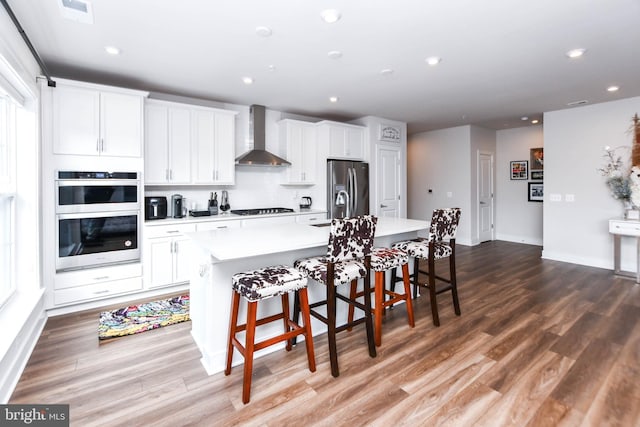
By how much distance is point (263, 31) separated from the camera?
255 cm

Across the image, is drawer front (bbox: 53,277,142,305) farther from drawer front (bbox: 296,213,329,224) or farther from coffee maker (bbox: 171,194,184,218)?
drawer front (bbox: 296,213,329,224)

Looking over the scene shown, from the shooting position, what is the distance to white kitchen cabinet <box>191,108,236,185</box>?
4148 millimetres

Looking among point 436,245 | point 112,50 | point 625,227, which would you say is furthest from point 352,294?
point 625,227

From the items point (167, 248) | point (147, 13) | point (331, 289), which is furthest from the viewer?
point (167, 248)

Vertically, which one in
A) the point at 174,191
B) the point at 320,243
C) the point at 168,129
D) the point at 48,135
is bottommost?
the point at 320,243

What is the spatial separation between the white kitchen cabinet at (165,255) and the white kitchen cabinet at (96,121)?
919mm

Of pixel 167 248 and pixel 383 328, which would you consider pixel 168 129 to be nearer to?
pixel 167 248

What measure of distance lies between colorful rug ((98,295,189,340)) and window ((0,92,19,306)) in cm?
76

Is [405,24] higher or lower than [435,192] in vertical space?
higher

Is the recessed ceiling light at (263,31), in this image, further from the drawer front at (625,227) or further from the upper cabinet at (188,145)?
the drawer front at (625,227)

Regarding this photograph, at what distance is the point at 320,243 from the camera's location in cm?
231

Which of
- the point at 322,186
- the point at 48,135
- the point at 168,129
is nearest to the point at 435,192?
the point at 322,186

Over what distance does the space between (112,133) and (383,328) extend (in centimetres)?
339

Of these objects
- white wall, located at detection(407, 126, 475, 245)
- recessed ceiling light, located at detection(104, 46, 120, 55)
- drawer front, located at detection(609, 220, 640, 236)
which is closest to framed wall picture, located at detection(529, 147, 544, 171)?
white wall, located at detection(407, 126, 475, 245)
